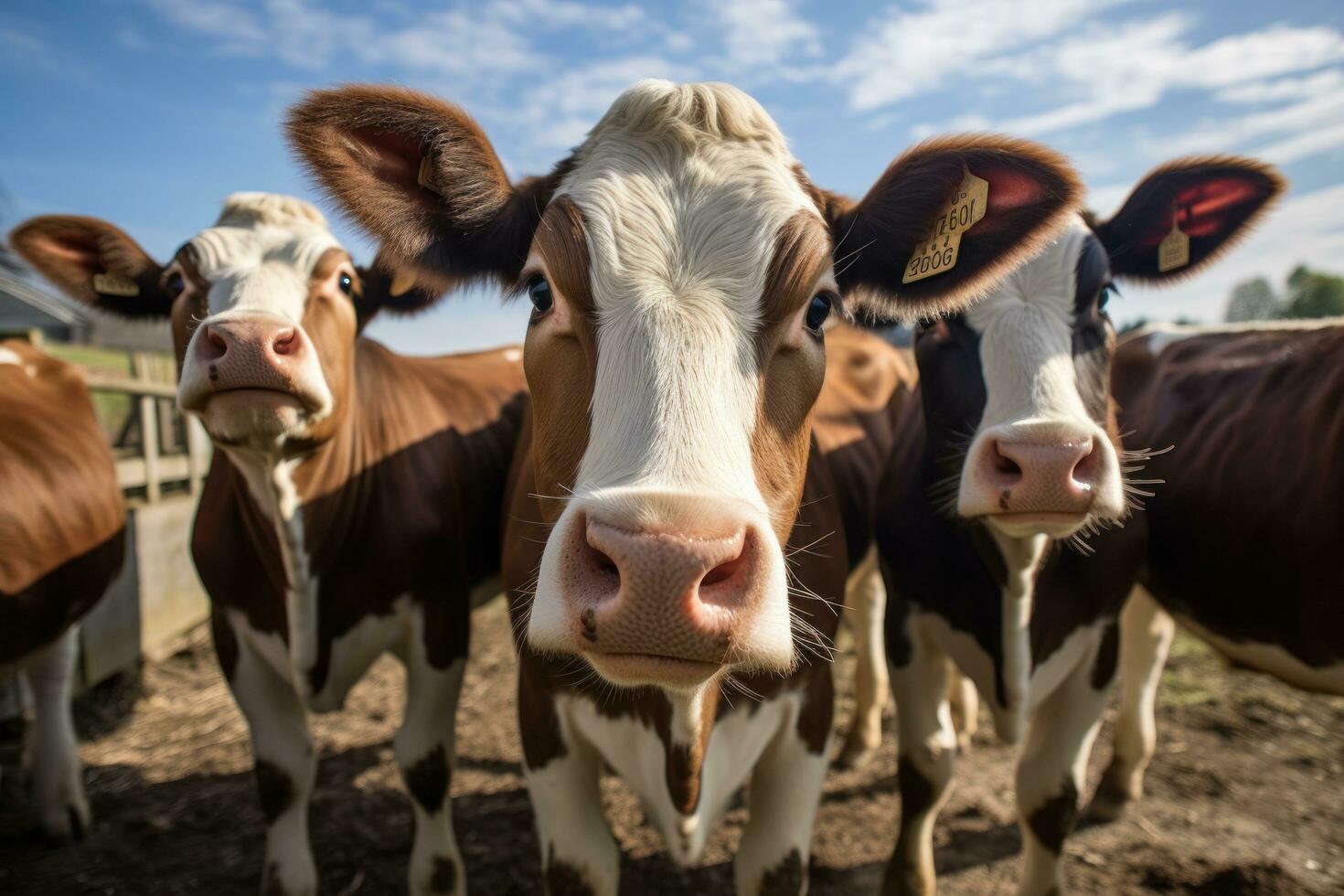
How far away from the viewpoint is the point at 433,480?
3426mm

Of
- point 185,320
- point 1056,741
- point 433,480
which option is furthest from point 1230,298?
point 185,320

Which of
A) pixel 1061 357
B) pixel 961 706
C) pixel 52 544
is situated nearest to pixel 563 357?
pixel 1061 357

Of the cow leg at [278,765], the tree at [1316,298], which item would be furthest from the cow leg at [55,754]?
the tree at [1316,298]

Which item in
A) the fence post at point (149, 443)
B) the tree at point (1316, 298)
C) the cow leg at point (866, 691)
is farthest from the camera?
the tree at point (1316, 298)

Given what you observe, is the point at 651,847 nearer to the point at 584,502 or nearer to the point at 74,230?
the point at 584,502

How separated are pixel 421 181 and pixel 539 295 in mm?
622

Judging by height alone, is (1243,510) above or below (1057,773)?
above

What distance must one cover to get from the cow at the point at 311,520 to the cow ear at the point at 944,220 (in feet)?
5.82

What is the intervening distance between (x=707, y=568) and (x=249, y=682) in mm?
2809

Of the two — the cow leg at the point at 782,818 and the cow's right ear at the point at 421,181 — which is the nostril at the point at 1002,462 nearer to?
the cow leg at the point at 782,818

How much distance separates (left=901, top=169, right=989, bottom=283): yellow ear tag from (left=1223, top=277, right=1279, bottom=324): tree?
10.7 meters

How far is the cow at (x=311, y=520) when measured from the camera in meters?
2.86

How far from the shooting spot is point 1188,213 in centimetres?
314

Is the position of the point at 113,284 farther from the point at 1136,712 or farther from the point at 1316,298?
the point at 1316,298
